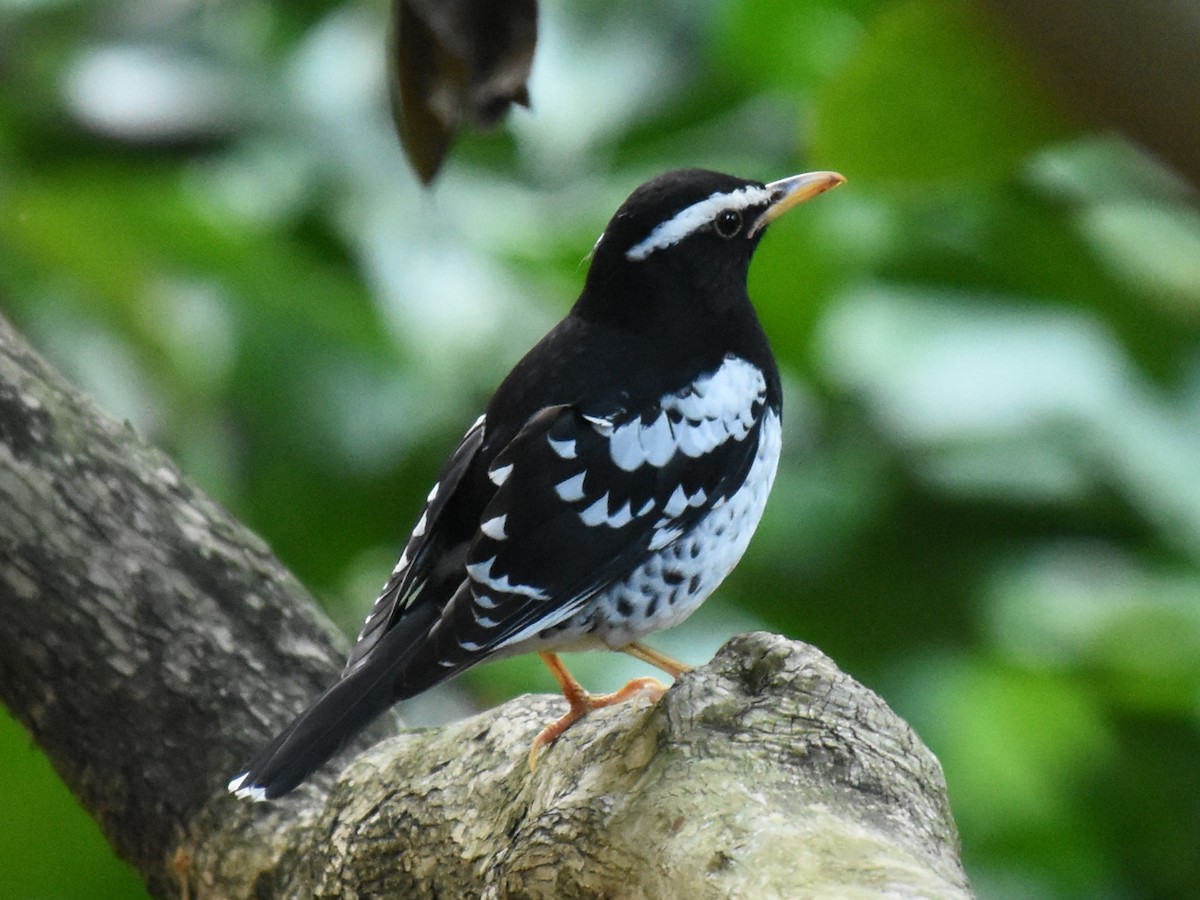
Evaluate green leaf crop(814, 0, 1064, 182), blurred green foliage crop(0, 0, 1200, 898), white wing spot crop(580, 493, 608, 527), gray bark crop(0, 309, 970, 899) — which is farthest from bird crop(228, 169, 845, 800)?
blurred green foliage crop(0, 0, 1200, 898)

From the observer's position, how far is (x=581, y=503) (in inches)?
93.7

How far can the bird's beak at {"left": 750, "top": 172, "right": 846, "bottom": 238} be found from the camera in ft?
8.79

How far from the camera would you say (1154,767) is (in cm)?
429

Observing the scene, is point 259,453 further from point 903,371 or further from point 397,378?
Result: point 903,371

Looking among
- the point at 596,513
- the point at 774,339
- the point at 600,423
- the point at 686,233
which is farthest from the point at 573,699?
the point at 774,339

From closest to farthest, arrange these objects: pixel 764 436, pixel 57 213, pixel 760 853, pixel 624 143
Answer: pixel 760 853 < pixel 764 436 < pixel 57 213 < pixel 624 143

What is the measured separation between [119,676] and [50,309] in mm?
1756

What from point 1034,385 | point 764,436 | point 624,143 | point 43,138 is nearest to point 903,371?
point 1034,385

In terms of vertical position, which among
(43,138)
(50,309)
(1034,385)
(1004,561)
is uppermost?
(43,138)

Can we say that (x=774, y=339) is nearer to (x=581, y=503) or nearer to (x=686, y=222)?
(x=686, y=222)

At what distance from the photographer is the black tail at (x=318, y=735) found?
2.08 metres

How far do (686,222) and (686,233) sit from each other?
22 millimetres

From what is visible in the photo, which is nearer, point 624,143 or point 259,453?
point 259,453

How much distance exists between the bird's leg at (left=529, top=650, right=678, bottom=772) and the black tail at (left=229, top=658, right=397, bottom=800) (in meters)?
0.27
